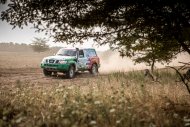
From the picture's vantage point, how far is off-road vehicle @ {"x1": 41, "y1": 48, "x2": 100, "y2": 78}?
17.4 metres

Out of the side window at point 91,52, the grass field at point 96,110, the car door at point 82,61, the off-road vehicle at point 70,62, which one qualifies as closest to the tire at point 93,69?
the off-road vehicle at point 70,62

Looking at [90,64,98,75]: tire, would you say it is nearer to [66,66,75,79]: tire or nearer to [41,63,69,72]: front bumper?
[66,66,75,79]: tire

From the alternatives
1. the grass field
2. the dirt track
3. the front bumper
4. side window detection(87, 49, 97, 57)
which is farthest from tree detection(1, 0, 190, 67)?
side window detection(87, 49, 97, 57)

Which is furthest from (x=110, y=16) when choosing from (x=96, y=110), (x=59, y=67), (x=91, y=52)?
(x=91, y=52)

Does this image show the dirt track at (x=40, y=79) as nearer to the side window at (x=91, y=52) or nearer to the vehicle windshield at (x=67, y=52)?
the vehicle windshield at (x=67, y=52)

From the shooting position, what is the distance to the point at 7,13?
706cm

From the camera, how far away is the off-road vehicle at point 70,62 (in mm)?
17422

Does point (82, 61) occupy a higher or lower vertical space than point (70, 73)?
higher

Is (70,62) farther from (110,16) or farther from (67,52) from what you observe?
(110,16)

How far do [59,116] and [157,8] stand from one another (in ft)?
11.2

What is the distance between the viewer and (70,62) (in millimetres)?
17656

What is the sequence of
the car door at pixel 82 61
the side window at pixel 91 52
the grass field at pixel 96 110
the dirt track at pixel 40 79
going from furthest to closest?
the side window at pixel 91 52
the car door at pixel 82 61
the dirt track at pixel 40 79
the grass field at pixel 96 110

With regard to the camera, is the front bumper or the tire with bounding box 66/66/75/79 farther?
the tire with bounding box 66/66/75/79

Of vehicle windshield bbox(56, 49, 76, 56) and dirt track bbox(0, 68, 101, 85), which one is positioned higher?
vehicle windshield bbox(56, 49, 76, 56)
